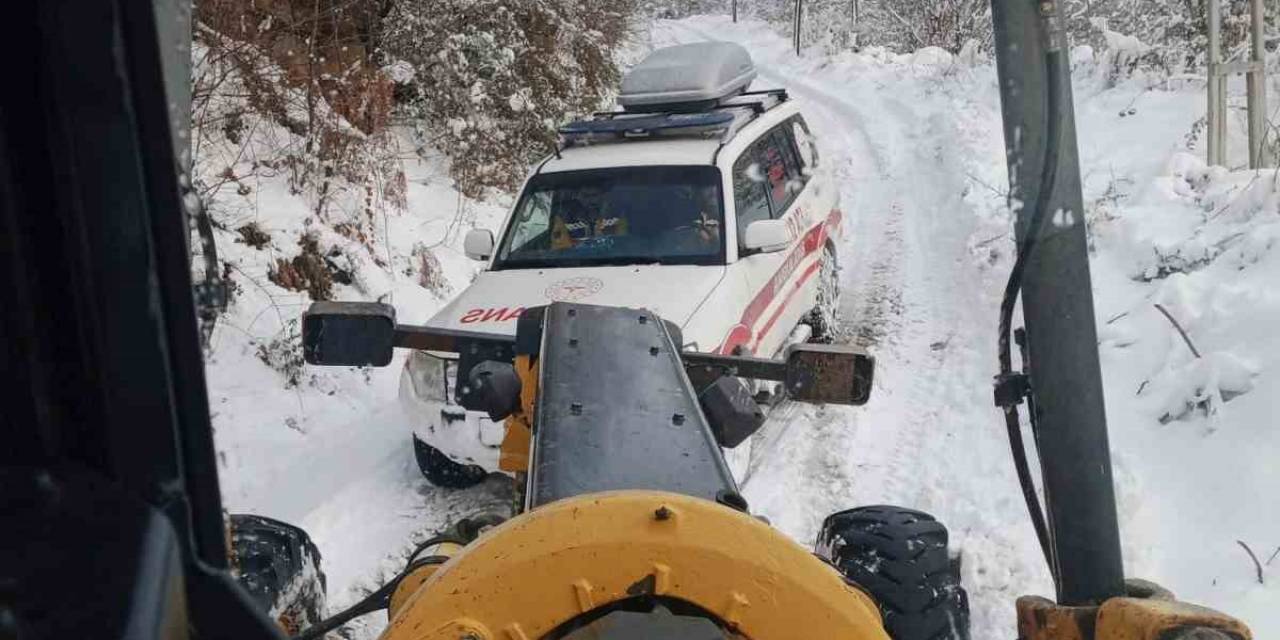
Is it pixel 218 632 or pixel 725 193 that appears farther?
pixel 725 193

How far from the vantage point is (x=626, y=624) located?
1.10m

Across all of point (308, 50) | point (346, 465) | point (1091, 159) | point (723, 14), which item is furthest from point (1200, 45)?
point (723, 14)

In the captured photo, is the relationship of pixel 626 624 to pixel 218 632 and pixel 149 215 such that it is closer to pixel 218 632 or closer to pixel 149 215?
pixel 218 632

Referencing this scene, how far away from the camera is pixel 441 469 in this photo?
208 inches

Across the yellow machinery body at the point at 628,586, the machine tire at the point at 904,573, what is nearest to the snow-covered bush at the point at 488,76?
the machine tire at the point at 904,573

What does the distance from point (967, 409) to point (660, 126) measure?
2.63m

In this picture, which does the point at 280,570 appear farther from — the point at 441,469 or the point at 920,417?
the point at 920,417

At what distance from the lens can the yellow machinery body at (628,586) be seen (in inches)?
45.4

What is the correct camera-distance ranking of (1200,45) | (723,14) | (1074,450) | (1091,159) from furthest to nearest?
(723,14) < (1200,45) < (1091,159) < (1074,450)

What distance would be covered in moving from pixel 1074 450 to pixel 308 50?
8.22 meters

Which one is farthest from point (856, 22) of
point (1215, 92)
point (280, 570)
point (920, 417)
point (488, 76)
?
point (280, 570)

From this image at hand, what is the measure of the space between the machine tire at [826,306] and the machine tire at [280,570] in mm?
4759

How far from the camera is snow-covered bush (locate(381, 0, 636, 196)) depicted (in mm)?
11594

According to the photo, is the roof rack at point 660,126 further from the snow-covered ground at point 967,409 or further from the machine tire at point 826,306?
the snow-covered ground at point 967,409
